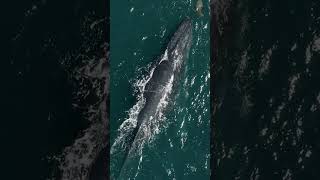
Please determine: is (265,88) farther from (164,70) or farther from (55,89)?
(55,89)

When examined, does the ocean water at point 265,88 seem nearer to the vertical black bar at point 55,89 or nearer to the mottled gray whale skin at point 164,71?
the mottled gray whale skin at point 164,71

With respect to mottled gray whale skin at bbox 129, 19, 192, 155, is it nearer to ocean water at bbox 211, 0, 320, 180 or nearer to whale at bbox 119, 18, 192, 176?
whale at bbox 119, 18, 192, 176

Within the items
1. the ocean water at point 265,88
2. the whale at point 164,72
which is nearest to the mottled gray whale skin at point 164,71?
the whale at point 164,72

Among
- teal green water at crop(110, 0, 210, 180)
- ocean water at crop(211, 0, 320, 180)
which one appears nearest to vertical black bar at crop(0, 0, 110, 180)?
teal green water at crop(110, 0, 210, 180)

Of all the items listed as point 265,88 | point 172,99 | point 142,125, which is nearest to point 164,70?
point 172,99

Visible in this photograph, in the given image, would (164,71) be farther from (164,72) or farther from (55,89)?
(55,89)

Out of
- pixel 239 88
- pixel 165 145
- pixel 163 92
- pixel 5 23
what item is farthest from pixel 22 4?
pixel 239 88

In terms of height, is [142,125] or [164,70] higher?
[164,70]

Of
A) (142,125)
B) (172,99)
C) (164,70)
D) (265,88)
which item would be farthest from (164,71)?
(265,88)
